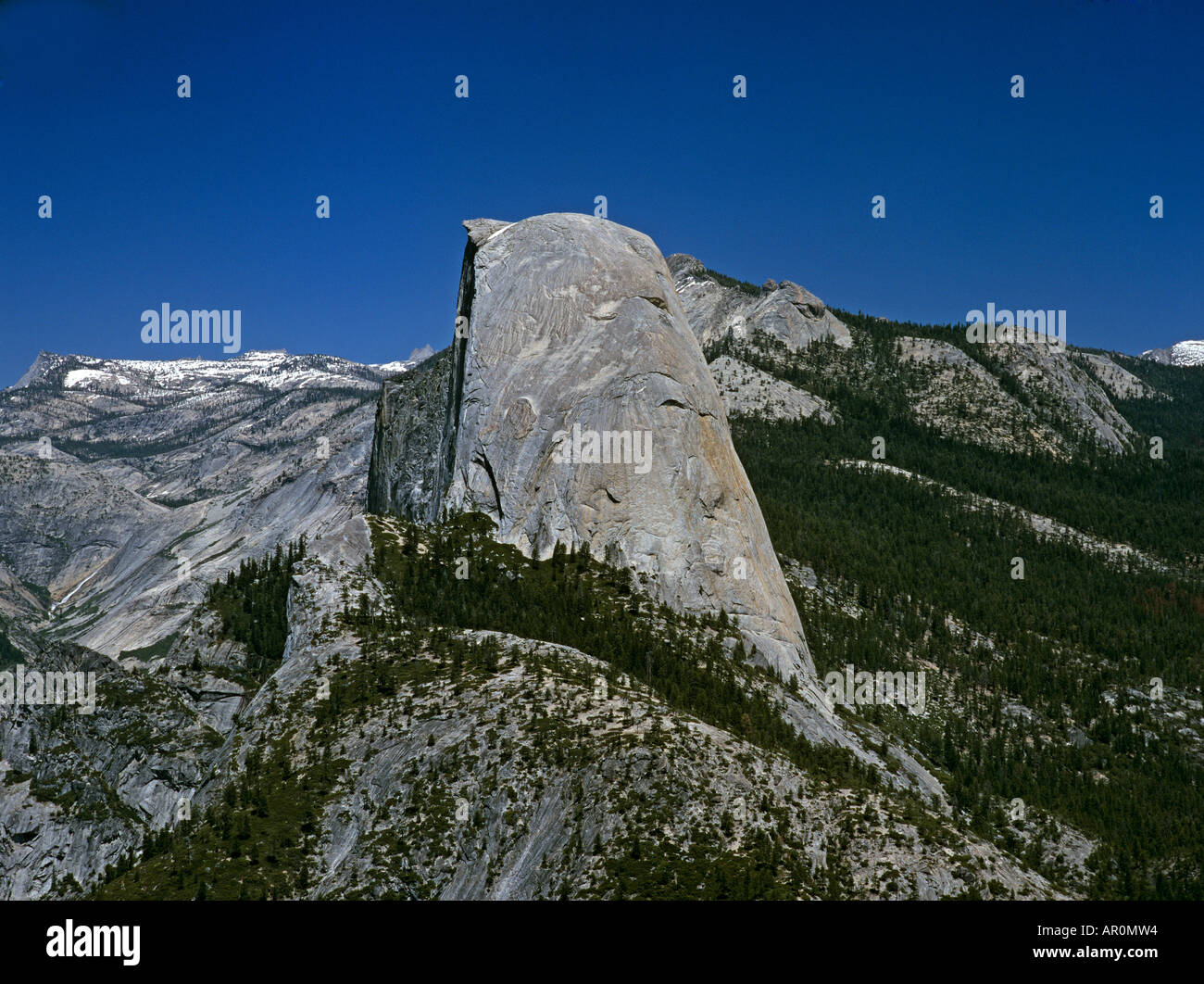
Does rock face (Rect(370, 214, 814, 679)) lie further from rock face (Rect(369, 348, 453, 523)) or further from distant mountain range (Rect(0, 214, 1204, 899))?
rock face (Rect(369, 348, 453, 523))

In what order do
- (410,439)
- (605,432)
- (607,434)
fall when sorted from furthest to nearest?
(410,439) < (605,432) < (607,434)

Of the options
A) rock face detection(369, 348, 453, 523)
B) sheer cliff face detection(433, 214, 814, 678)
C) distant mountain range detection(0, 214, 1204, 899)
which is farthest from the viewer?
rock face detection(369, 348, 453, 523)

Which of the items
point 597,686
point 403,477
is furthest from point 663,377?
point 403,477

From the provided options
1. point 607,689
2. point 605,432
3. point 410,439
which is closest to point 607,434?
point 605,432

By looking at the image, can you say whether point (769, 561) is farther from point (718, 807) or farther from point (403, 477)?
point (403, 477)

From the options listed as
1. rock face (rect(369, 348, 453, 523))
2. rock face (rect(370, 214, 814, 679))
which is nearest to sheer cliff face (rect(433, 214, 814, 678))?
rock face (rect(370, 214, 814, 679))

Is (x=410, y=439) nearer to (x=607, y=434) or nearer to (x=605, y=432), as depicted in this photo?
(x=605, y=432)

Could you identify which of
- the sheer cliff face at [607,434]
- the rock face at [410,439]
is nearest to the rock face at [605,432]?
the sheer cliff face at [607,434]
